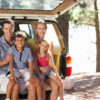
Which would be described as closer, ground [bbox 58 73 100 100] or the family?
the family

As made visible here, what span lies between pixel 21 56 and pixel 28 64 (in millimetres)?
189

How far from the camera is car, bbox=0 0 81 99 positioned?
17.1 ft

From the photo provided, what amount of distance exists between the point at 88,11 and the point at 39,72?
9.46 m

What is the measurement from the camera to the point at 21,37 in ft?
14.1

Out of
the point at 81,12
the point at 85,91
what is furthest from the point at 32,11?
the point at 81,12

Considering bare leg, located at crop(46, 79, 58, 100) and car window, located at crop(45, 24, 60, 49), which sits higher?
car window, located at crop(45, 24, 60, 49)

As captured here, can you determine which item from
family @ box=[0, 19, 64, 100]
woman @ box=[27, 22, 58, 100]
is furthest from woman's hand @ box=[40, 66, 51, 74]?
woman @ box=[27, 22, 58, 100]

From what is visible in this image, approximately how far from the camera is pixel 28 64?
4449 millimetres

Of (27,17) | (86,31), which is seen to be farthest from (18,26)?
(86,31)

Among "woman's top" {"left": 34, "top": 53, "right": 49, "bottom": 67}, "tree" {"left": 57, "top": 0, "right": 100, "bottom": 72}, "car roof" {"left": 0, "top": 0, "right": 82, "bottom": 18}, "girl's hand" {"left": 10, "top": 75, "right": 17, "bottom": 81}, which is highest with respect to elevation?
"tree" {"left": 57, "top": 0, "right": 100, "bottom": 72}

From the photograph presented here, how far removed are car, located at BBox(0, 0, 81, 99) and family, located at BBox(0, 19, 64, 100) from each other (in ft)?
2.01

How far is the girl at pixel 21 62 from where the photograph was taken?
429 centimetres

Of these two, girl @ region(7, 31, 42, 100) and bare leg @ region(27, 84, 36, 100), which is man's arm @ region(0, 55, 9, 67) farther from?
bare leg @ region(27, 84, 36, 100)

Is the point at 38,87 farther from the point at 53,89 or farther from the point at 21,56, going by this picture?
the point at 21,56
